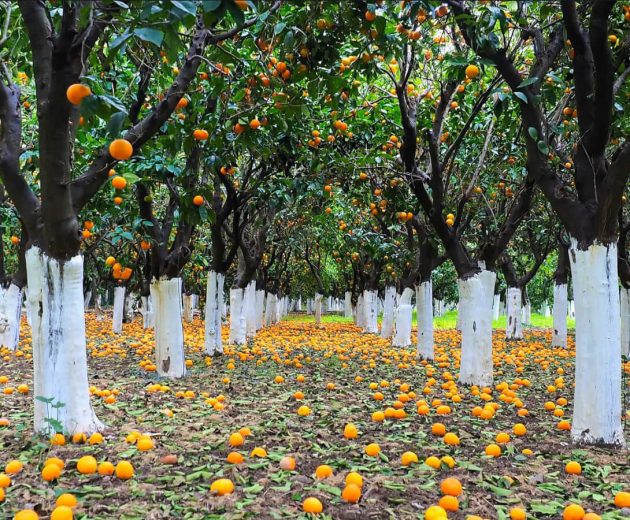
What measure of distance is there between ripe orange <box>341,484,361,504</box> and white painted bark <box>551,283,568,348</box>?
45.6 feet

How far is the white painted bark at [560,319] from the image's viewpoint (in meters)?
15.3

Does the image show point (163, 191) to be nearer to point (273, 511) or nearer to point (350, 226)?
point (350, 226)

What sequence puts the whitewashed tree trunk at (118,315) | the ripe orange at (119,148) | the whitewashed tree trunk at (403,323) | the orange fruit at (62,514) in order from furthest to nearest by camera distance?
the whitewashed tree trunk at (118,315), the whitewashed tree trunk at (403,323), the ripe orange at (119,148), the orange fruit at (62,514)

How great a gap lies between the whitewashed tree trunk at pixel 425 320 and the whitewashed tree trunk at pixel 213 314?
178 inches

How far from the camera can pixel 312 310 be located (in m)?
53.3

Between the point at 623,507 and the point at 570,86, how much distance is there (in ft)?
17.3

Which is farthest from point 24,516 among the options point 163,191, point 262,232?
point 262,232

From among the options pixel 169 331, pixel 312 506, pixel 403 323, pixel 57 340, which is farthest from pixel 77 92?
pixel 403 323

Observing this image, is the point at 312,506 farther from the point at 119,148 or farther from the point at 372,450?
the point at 119,148

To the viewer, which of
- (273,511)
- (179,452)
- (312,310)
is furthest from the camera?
(312,310)

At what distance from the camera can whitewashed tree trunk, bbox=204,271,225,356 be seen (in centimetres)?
1106

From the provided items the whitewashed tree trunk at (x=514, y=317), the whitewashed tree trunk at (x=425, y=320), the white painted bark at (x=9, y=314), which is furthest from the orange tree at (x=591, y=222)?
the whitewashed tree trunk at (x=514, y=317)

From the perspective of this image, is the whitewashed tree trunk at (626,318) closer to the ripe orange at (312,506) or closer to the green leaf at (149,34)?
the ripe orange at (312,506)

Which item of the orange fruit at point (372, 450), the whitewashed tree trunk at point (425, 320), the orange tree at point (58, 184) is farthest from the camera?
the whitewashed tree trunk at point (425, 320)
